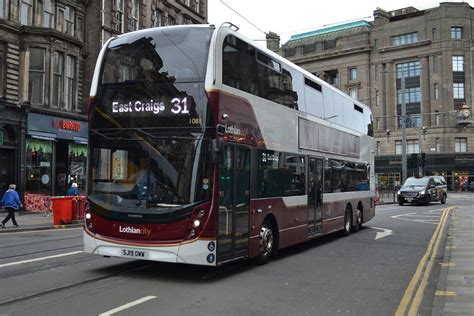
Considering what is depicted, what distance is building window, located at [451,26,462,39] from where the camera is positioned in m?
73.6

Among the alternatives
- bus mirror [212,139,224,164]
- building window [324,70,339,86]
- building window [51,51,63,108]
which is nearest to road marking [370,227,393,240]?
bus mirror [212,139,224,164]

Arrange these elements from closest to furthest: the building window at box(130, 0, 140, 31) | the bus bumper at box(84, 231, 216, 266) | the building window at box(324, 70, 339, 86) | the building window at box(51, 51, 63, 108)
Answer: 1. the bus bumper at box(84, 231, 216, 266)
2. the building window at box(51, 51, 63, 108)
3. the building window at box(130, 0, 140, 31)
4. the building window at box(324, 70, 339, 86)

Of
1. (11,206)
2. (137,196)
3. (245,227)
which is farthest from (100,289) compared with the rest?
(11,206)

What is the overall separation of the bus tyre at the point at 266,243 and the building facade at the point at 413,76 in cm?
5902

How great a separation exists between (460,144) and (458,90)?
7.81 meters

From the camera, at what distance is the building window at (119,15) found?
32.0 meters

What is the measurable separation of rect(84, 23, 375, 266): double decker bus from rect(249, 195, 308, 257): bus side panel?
0.04m

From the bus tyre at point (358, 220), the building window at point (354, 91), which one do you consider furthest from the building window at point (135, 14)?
the building window at point (354, 91)

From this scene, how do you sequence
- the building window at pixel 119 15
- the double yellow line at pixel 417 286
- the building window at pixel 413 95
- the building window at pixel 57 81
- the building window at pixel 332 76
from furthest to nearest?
the building window at pixel 332 76, the building window at pixel 413 95, the building window at pixel 119 15, the building window at pixel 57 81, the double yellow line at pixel 417 286

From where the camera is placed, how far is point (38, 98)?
26953 mm

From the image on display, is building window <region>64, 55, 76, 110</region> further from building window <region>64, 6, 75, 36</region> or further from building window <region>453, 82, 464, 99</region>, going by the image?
building window <region>453, 82, 464, 99</region>

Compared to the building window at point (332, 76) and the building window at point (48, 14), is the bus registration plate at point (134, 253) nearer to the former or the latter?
the building window at point (48, 14)

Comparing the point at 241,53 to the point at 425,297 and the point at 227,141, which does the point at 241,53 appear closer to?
the point at 227,141

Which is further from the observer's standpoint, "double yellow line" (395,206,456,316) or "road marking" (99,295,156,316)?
"double yellow line" (395,206,456,316)
